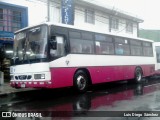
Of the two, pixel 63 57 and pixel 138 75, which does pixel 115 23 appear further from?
pixel 63 57

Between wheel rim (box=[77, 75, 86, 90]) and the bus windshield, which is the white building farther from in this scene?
the bus windshield

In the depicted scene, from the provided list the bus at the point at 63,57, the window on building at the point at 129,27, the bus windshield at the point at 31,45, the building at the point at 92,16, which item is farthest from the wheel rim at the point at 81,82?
the window on building at the point at 129,27

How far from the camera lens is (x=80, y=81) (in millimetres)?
11570

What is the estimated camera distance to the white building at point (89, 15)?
58.1ft

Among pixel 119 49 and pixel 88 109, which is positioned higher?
pixel 119 49

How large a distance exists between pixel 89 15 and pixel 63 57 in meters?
13.2

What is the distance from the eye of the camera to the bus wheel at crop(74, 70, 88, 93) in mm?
11367

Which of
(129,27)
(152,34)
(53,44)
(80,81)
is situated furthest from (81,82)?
(152,34)

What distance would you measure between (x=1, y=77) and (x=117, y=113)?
8.31 meters

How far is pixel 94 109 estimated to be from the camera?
26.7 feet

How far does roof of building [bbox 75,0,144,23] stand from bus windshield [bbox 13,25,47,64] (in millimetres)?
10612

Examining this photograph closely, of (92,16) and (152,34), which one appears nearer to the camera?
(92,16)

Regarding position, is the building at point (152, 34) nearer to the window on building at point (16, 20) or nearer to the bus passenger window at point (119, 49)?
the bus passenger window at point (119, 49)

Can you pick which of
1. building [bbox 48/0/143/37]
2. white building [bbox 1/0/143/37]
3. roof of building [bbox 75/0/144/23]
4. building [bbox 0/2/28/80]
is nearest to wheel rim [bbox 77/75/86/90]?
white building [bbox 1/0/143/37]
